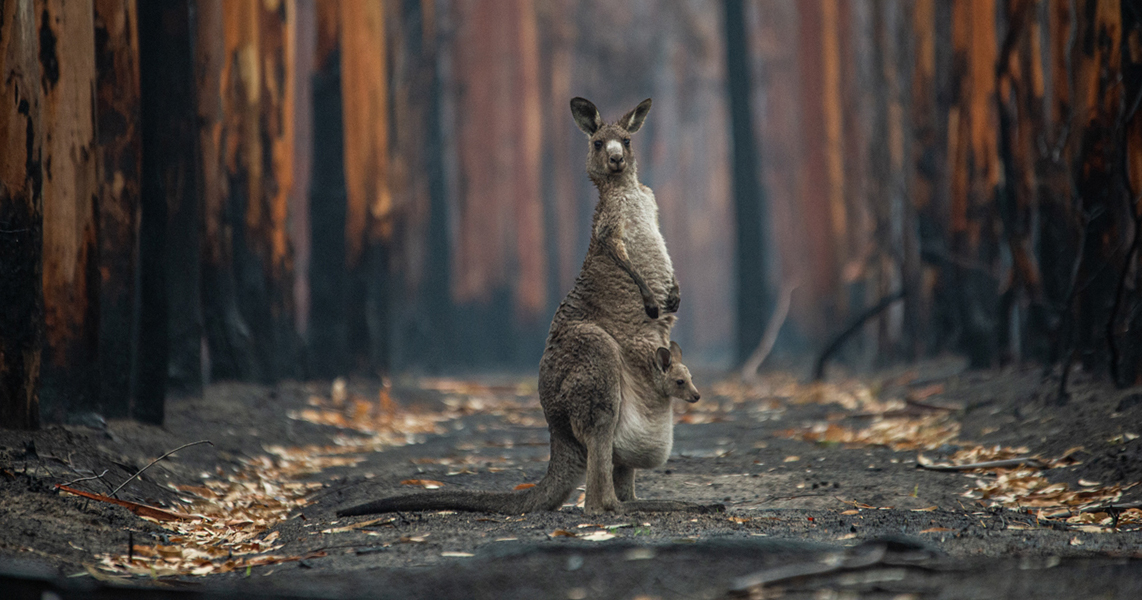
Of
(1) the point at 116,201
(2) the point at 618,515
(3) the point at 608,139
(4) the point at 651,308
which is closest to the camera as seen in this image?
(2) the point at 618,515

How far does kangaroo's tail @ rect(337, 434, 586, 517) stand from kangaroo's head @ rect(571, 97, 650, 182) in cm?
141

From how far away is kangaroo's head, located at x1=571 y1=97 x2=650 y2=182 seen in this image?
5398 mm

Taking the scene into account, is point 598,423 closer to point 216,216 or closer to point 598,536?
point 598,536

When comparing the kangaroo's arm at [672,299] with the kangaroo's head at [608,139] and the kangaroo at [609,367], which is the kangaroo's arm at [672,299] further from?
the kangaroo's head at [608,139]

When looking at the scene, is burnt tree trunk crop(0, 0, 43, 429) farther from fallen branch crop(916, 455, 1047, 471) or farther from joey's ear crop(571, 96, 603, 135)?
fallen branch crop(916, 455, 1047, 471)

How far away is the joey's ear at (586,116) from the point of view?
5.56 meters

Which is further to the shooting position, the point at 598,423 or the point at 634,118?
the point at 634,118

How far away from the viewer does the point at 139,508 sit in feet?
17.4

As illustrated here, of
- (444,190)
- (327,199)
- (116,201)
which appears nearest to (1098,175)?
(116,201)

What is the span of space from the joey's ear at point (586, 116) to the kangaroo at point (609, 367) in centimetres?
1

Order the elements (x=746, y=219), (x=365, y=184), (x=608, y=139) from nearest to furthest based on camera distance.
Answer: (x=608, y=139)
(x=365, y=184)
(x=746, y=219)

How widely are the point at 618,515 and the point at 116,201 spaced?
3860mm

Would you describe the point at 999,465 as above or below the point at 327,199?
below

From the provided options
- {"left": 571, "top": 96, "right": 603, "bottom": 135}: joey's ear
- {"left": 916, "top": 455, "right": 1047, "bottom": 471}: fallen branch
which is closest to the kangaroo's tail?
{"left": 571, "top": 96, "right": 603, "bottom": 135}: joey's ear
